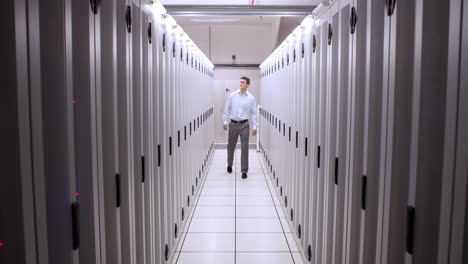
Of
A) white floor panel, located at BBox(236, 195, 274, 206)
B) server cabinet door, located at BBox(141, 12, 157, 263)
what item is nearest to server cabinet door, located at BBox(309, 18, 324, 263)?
server cabinet door, located at BBox(141, 12, 157, 263)

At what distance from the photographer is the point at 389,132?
4.98 ft

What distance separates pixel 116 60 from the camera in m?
1.86

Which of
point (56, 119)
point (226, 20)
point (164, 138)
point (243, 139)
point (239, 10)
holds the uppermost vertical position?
point (226, 20)

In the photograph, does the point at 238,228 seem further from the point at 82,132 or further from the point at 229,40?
the point at 229,40

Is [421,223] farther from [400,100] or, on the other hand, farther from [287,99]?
[287,99]

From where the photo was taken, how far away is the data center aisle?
3.76 m

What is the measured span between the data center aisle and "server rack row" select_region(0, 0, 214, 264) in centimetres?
102

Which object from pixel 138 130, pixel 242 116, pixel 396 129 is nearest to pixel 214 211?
pixel 242 116

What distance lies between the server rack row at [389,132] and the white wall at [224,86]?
26.5ft

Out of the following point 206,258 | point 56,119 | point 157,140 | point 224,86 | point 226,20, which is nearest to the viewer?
point 56,119

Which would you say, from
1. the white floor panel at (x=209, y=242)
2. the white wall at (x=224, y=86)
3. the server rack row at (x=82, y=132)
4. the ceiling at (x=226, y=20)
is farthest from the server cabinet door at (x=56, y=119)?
the white wall at (x=224, y=86)

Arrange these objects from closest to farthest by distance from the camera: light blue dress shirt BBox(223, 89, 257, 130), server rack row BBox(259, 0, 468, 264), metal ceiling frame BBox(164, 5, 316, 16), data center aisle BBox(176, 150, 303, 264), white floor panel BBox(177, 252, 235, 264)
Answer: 1. server rack row BBox(259, 0, 468, 264)
2. white floor panel BBox(177, 252, 235, 264)
3. data center aisle BBox(176, 150, 303, 264)
4. metal ceiling frame BBox(164, 5, 316, 16)
5. light blue dress shirt BBox(223, 89, 257, 130)

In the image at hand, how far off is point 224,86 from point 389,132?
31.9 feet

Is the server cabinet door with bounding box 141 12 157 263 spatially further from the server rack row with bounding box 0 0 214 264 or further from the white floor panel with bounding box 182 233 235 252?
the white floor panel with bounding box 182 233 235 252
